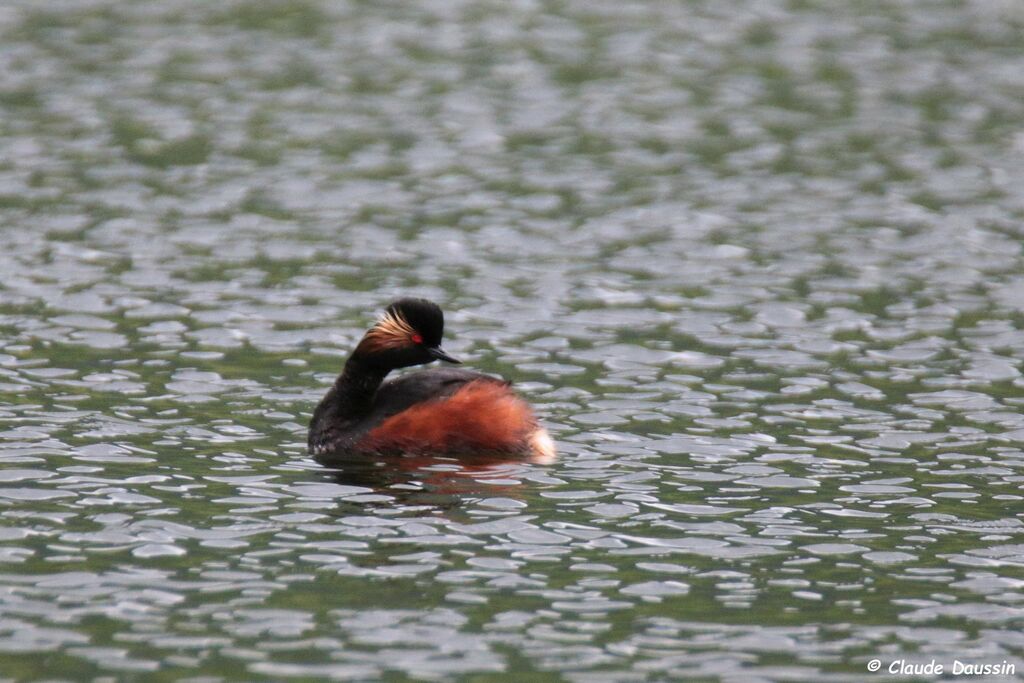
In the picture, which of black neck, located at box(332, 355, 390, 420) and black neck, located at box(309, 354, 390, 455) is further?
black neck, located at box(332, 355, 390, 420)

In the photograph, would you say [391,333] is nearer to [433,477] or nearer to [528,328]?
[433,477]

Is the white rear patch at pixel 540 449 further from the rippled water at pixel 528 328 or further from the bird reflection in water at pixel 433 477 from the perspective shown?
the rippled water at pixel 528 328

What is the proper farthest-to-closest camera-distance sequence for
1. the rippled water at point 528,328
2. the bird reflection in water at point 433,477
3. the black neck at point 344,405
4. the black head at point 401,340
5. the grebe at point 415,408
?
the black head at point 401,340
the black neck at point 344,405
the grebe at point 415,408
the bird reflection in water at point 433,477
the rippled water at point 528,328

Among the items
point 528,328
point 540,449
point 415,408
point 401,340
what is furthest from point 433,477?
point 528,328

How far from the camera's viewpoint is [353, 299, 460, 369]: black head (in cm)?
1309

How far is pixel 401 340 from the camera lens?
1316cm

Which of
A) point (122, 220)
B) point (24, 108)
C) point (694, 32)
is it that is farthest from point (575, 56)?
point (122, 220)

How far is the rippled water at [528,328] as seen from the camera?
383 inches

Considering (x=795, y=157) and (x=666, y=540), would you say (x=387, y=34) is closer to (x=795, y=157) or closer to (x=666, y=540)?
(x=795, y=157)

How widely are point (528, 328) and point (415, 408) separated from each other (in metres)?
4.18

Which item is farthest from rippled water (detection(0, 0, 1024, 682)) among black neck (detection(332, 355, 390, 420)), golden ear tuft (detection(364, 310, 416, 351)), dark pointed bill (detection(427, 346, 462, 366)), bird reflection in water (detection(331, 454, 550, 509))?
golden ear tuft (detection(364, 310, 416, 351))

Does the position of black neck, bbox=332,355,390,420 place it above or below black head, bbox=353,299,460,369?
below

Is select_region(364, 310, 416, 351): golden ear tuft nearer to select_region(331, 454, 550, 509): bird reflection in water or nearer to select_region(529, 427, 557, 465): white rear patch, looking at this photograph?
select_region(331, 454, 550, 509): bird reflection in water

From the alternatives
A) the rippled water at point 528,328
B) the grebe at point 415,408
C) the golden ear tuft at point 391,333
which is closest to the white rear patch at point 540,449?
the grebe at point 415,408
